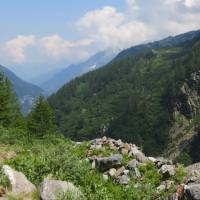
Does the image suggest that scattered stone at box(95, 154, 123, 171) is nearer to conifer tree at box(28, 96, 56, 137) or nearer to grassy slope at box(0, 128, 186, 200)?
grassy slope at box(0, 128, 186, 200)

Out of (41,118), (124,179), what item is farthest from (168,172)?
(41,118)

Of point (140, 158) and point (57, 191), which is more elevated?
point (57, 191)

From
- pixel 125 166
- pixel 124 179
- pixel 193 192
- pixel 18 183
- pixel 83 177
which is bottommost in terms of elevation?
pixel 124 179

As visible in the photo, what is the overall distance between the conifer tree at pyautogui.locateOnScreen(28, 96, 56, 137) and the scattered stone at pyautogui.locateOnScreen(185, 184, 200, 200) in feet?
197

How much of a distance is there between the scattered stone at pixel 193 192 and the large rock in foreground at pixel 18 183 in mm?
5362

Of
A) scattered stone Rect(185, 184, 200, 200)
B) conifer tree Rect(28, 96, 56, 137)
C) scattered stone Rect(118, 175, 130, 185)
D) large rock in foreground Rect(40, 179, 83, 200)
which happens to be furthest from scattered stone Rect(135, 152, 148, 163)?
conifer tree Rect(28, 96, 56, 137)

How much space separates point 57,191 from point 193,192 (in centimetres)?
453

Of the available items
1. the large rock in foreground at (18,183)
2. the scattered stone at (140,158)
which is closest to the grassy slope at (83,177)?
the large rock in foreground at (18,183)

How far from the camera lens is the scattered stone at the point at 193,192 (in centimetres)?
1466

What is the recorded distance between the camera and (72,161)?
19.3 m

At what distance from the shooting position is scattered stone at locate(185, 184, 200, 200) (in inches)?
577

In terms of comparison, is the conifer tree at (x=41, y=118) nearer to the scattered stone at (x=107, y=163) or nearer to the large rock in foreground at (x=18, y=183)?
the scattered stone at (x=107, y=163)

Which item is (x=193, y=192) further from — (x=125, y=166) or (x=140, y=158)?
(x=140, y=158)

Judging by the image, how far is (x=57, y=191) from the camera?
15.9 m
